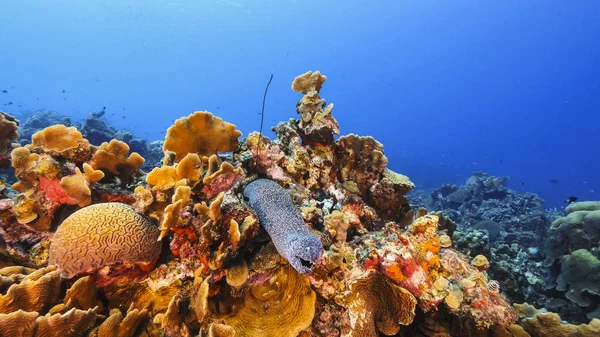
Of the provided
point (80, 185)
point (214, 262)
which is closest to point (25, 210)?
point (80, 185)

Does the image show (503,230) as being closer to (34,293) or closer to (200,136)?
(200,136)

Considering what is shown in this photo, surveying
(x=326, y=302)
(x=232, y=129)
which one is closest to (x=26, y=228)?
(x=232, y=129)

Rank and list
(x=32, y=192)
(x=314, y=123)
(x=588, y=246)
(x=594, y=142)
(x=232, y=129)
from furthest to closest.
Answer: (x=594, y=142) → (x=588, y=246) → (x=314, y=123) → (x=232, y=129) → (x=32, y=192)

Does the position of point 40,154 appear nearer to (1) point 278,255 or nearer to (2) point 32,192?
(2) point 32,192

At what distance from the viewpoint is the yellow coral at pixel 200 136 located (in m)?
3.88

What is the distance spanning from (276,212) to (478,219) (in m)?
15.2

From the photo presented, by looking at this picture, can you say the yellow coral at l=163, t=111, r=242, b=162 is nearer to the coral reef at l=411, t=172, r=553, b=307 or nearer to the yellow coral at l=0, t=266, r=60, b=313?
the yellow coral at l=0, t=266, r=60, b=313

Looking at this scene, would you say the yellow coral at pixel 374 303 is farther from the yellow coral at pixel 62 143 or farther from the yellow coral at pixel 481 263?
the yellow coral at pixel 62 143

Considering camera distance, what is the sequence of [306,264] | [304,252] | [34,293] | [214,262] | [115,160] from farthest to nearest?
[115,160] → [214,262] → [306,264] → [304,252] → [34,293]

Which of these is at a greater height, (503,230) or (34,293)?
(503,230)

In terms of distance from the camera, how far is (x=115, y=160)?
370 cm

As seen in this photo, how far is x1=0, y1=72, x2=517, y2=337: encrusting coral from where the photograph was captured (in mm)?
2545

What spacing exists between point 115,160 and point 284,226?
258cm

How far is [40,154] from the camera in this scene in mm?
3428
